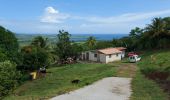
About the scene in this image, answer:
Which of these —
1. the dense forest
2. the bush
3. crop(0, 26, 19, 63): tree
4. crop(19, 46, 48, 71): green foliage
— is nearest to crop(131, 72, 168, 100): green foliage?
the bush

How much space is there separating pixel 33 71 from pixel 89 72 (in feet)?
29.3

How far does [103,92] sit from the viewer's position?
2245cm

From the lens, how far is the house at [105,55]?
5217cm

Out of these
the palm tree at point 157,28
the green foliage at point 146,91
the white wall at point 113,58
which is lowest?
the white wall at point 113,58

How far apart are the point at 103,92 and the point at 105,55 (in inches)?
1155

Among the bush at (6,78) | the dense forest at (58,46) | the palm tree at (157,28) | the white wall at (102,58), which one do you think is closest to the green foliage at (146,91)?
the bush at (6,78)

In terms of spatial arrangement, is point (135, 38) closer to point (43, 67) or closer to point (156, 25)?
point (156, 25)

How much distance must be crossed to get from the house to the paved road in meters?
24.1

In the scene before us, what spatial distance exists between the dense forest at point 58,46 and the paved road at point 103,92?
13728mm

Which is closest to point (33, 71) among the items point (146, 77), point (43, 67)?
point (43, 67)

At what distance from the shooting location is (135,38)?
213 feet

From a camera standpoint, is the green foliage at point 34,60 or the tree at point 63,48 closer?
the green foliage at point 34,60

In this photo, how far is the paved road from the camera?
20139 mm

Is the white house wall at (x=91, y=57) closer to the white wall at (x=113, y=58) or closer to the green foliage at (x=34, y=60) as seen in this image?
the white wall at (x=113, y=58)
